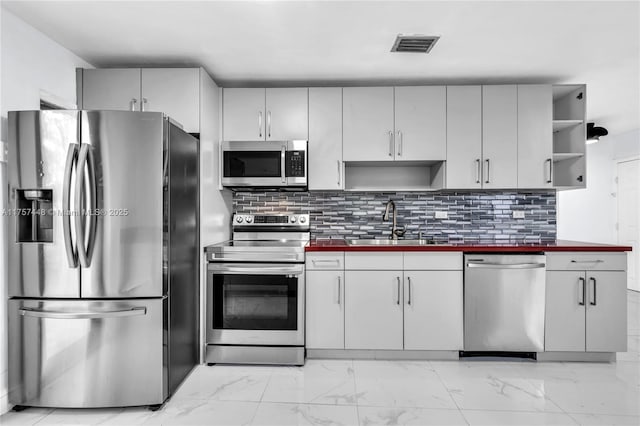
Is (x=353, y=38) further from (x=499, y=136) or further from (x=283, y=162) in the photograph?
(x=499, y=136)

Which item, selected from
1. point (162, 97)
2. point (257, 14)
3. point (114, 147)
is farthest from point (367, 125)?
point (114, 147)

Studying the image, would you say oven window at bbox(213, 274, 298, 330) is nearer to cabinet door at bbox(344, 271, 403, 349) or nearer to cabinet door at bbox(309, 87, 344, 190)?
cabinet door at bbox(344, 271, 403, 349)

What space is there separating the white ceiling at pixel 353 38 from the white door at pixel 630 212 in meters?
2.74

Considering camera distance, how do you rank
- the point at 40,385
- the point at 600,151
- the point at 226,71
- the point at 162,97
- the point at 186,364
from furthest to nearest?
the point at 600,151
the point at 226,71
the point at 162,97
the point at 186,364
the point at 40,385

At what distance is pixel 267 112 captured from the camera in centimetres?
330

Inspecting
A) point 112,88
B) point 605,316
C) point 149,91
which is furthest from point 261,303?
point 605,316

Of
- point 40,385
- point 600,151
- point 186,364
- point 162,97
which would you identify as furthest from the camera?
point 600,151

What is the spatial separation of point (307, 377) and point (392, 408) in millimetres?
677

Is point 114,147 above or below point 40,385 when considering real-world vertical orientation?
above

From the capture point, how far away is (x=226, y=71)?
3148 millimetres

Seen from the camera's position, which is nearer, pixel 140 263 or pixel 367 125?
pixel 140 263

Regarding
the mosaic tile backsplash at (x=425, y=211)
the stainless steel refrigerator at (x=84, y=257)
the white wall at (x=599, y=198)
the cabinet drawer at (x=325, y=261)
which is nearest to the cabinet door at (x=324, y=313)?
the cabinet drawer at (x=325, y=261)

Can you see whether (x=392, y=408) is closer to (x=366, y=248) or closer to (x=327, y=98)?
(x=366, y=248)

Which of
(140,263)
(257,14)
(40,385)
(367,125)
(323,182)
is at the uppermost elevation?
(257,14)
